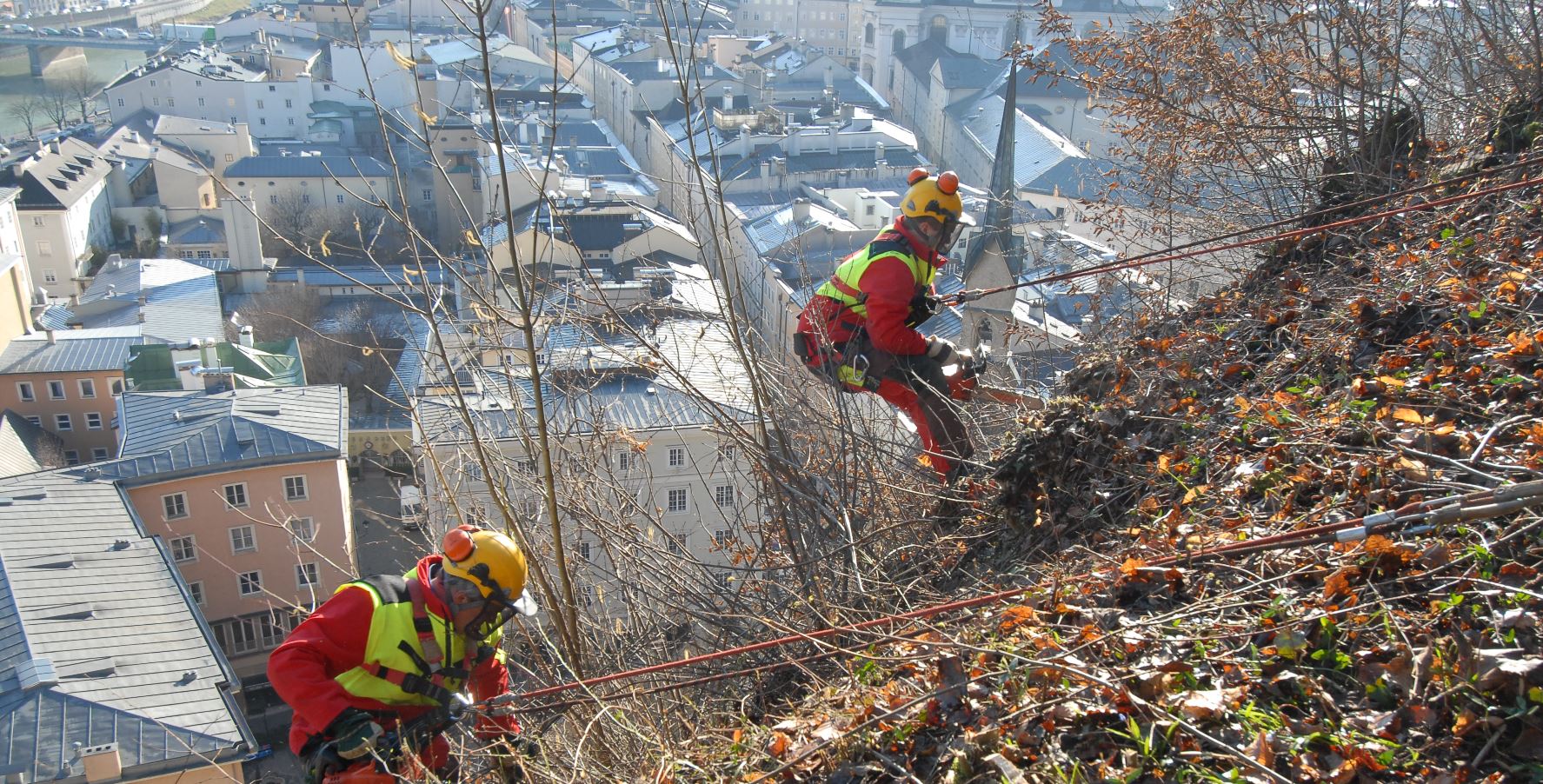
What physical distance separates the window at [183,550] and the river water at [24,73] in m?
57.7

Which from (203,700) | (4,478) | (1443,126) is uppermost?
(1443,126)

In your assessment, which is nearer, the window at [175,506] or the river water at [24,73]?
the window at [175,506]

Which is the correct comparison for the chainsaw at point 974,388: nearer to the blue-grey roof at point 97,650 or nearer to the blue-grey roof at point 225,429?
the blue-grey roof at point 97,650

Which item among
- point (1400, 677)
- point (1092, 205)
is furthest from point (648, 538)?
point (1092, 205)

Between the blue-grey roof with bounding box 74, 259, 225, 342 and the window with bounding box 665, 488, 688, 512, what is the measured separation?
704 inches

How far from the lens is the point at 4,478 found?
58.2 ft

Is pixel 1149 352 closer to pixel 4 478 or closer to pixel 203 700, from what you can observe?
pixel 203 700

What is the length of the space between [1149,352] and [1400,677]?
11.3ft

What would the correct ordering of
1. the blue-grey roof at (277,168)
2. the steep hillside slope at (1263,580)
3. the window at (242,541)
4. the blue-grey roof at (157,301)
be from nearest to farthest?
the steep hillside slope at (1263,580), the window at (242,541), the blue-grey roof at (157,301), the blue-grey roof at (277,168)

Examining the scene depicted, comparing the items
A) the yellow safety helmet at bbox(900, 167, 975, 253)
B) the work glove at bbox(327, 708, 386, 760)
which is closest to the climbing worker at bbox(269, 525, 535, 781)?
the work glove at bbox(327, 708, 386, 760)

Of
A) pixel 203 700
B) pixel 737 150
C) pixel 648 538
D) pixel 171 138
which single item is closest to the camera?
pixel 648 538

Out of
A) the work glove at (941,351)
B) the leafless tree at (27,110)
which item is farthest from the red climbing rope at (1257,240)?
the leafless tree at (27,110)

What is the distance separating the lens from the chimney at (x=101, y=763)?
38.9ft

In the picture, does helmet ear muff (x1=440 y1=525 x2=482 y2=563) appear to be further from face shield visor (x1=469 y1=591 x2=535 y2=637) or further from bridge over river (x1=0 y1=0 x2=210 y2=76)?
bridge over river (x1=0 y1=0 x2=210 y2=76)
